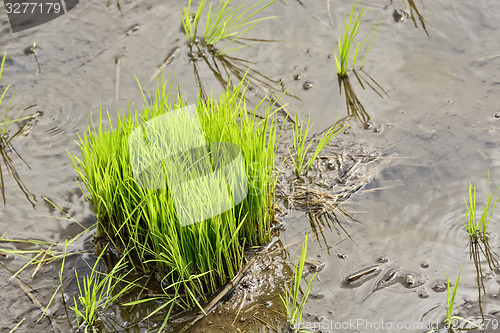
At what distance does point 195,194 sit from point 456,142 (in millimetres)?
1493

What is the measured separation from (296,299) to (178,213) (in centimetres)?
59

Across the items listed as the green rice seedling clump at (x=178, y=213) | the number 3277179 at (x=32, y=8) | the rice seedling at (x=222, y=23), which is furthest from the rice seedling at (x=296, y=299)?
the number 3277179 at (x=32, y=8)

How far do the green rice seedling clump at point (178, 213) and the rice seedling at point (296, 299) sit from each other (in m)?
0.26

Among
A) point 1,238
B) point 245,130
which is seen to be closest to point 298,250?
point 245,130

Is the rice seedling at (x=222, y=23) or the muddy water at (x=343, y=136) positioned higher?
the rice seedling at (x=222, y=23)

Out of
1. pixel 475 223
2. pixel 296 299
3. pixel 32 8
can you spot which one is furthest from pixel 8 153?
pixel 475 223

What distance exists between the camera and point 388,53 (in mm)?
3375

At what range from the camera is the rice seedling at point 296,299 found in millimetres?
2109

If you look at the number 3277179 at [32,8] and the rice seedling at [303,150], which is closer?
the rice seedling at [303,150]

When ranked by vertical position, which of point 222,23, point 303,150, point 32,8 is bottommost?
point 303,150

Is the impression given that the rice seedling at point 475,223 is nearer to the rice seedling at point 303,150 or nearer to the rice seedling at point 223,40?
the rice seedling at point 303,150

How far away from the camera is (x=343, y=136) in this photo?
2.96 metres

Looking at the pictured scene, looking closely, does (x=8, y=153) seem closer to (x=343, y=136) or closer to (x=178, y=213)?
(x=178, y=213)

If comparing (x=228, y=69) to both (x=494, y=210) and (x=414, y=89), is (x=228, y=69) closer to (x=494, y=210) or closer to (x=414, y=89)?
(x=414, y=89)
